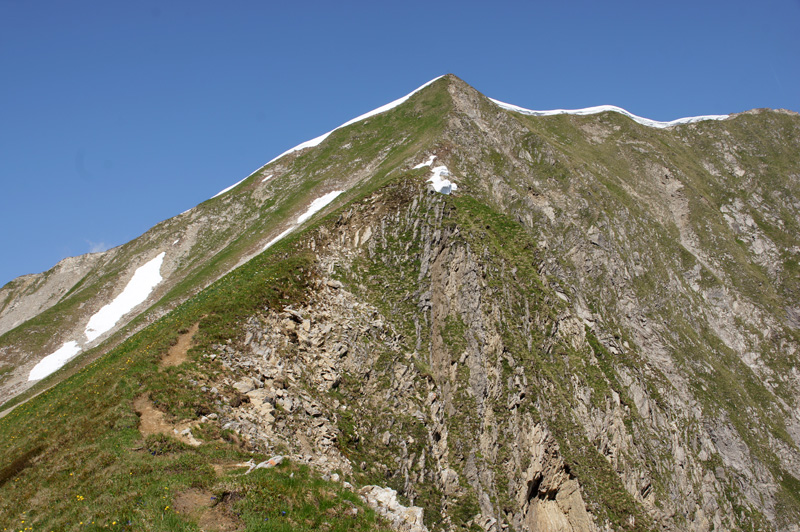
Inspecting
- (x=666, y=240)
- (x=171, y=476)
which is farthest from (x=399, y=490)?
(x=666, y=240)

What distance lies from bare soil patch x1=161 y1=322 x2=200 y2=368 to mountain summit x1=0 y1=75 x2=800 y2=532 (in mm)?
133

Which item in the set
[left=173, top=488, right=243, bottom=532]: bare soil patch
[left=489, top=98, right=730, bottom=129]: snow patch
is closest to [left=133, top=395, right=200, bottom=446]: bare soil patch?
[left=173, top=488, right=243, bottom=532]: bare soil patch

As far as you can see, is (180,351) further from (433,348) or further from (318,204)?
(318,204)

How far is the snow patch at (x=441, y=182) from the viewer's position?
3912cm

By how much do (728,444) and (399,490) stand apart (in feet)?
141

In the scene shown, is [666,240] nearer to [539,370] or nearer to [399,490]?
[539,370]

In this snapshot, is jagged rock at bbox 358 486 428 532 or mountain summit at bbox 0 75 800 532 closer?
jagged rock at bbox 358 486 428 532

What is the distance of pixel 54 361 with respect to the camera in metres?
50.5

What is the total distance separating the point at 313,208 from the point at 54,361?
34711 millimetres

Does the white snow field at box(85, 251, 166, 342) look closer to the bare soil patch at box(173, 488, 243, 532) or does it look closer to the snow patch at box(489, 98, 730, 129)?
the bare soil patch at box(173, 488, 243, 532)

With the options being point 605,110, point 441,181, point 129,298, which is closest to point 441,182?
point 441,181

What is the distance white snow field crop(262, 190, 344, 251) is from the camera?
51.6m

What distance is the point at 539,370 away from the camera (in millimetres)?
30984

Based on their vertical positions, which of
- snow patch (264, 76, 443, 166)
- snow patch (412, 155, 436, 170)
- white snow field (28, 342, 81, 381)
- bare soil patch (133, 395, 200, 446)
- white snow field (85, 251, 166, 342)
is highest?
Result: snow patch (264, 76, 443, 166)
